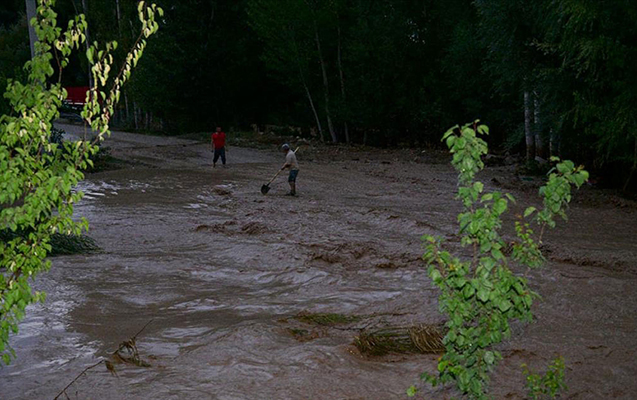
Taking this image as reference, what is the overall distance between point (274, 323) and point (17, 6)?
58618mm

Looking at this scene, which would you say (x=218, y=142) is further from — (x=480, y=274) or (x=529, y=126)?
(x=480, y=274)

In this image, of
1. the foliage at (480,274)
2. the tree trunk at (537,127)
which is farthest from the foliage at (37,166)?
the tree trunk at (537,127)

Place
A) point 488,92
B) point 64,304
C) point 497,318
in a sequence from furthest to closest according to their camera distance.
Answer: point 488,92
point 64,304
point 497,318

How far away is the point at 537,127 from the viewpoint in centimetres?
2169

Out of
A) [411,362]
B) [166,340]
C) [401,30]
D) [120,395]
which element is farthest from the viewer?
[401,30]

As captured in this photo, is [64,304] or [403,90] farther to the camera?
[403,90]

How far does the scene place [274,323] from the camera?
349 inches

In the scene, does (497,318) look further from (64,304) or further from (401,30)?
(401,30)

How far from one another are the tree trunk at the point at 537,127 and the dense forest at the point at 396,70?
69mm

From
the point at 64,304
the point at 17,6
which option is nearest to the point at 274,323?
the point at 64,304

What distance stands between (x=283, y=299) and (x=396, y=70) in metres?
27.2

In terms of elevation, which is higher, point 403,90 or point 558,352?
point 403,90

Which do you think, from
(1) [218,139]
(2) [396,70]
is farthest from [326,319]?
(2) [396,70]

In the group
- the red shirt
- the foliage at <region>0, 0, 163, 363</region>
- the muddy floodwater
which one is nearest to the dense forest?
the muddy floodwater
